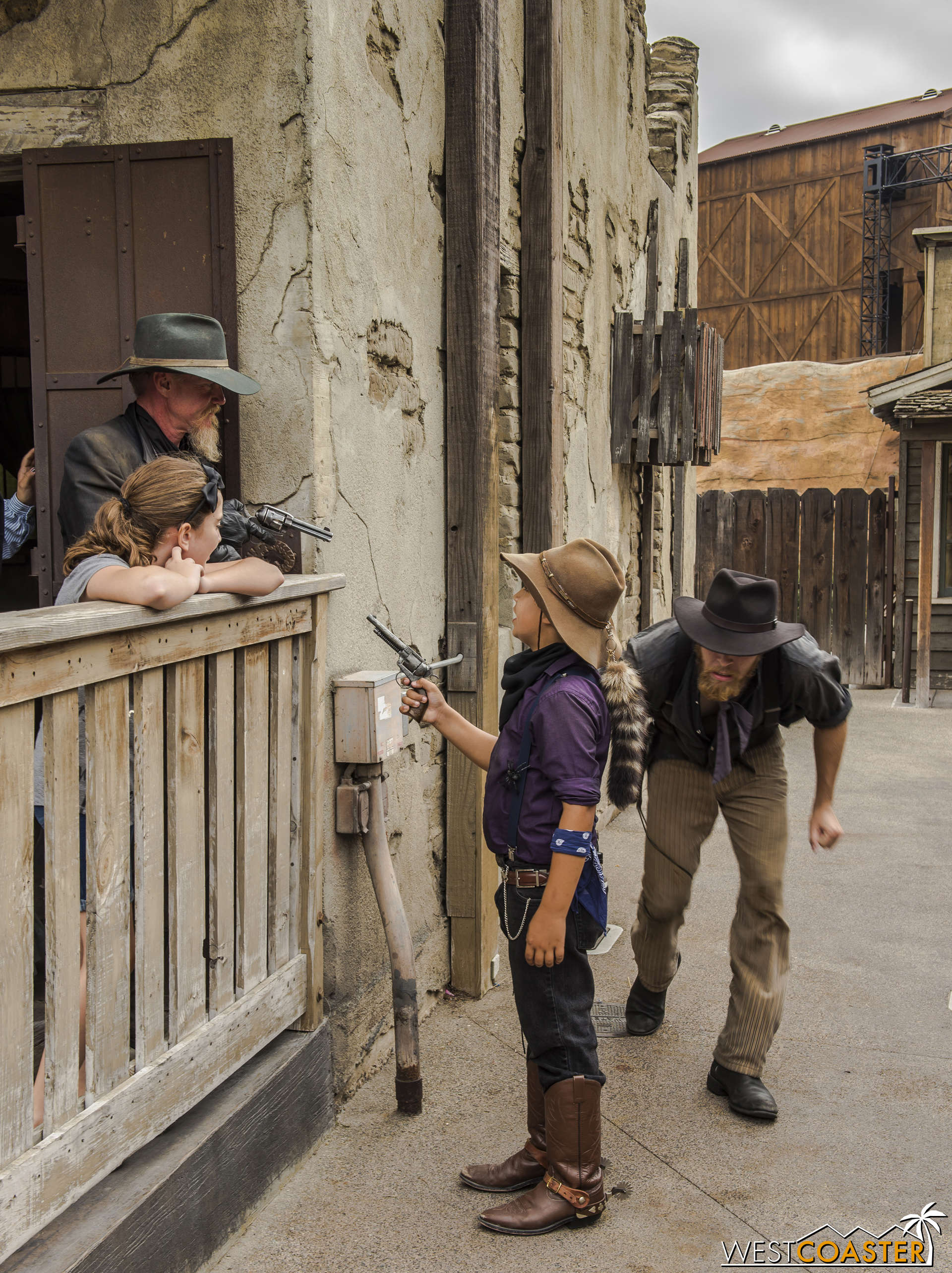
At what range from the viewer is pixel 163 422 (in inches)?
116

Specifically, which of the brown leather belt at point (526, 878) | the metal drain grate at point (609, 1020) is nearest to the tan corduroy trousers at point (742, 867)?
the metal drain grate at point (609, 1020)

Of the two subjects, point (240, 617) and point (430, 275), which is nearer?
point (240, 617)

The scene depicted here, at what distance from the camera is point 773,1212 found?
2740mm

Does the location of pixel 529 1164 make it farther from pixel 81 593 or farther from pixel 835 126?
pixel 835 126

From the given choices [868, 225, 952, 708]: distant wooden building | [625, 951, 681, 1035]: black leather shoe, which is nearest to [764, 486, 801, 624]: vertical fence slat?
[868, 225, 952, 708]: distant wooden building

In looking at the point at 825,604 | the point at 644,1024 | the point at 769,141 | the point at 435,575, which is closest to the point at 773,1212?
the point at 644,1024

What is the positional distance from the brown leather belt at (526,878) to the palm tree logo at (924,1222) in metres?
1.23

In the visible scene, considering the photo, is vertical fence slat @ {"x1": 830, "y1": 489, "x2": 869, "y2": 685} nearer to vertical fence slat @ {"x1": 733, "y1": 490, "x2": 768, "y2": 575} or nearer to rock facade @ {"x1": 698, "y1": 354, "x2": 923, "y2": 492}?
vertical fence slat @ {"x1": 733, "y1": 490, "x2": 768, "y2": 575}

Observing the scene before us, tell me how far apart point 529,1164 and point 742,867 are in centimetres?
113

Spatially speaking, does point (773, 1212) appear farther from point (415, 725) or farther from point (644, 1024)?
point (415, 725)

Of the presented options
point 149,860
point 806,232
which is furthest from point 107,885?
point 806,232

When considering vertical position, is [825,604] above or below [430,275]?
below

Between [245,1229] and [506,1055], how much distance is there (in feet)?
3.86

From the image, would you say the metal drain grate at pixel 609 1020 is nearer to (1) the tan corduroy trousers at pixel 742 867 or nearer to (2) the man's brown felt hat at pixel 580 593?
(1) the tan corduroy trousers at pixel 742 867
